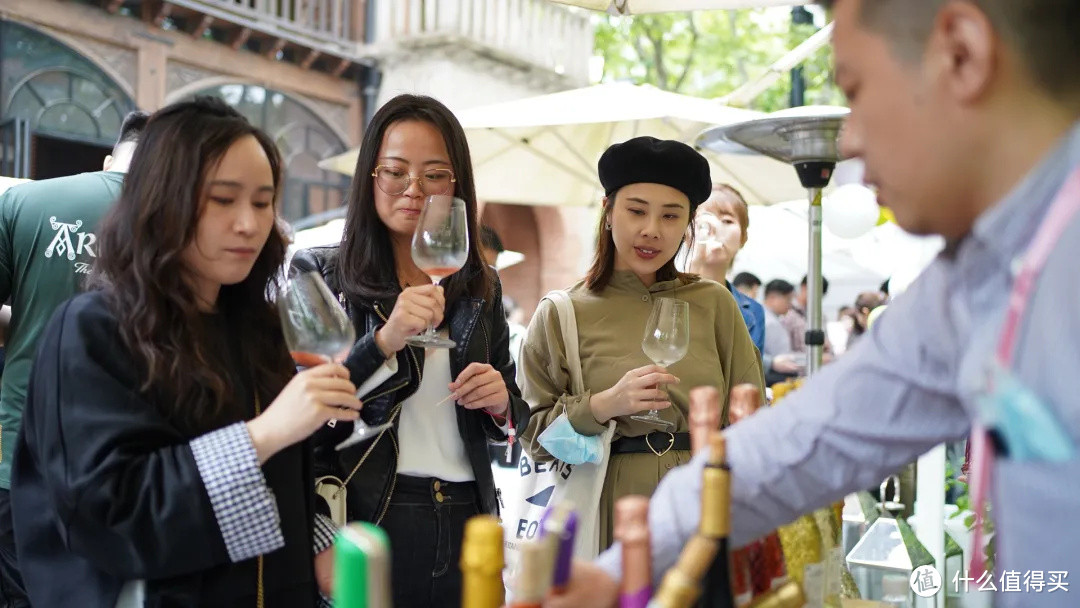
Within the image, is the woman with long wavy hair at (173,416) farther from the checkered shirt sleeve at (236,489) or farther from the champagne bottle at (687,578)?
the champagne bottle at (687,578)

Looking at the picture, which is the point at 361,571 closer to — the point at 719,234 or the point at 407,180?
the point at 407,180

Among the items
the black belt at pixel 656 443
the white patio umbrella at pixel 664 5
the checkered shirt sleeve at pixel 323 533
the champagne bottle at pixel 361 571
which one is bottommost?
the checkered shirt sleeve at pixel 323 533

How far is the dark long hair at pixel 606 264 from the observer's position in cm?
303

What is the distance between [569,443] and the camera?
2.70 m

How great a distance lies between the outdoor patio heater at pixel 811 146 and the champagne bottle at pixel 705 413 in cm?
196

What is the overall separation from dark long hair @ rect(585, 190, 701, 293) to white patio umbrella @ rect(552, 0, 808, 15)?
67 centimetres

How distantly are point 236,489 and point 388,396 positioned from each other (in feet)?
2.22

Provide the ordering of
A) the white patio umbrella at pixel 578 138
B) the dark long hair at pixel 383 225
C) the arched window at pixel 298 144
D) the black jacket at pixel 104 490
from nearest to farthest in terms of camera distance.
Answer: the black jacket at pixel 104 490 → the dark long hair at pixel 383 225 → the white patio umbrella at pixel 578 138 → the arched window at pixel 298 144

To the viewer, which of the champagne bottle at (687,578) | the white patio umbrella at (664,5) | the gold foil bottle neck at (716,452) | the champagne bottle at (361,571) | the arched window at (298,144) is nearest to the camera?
the champagne bottle at (361,571)

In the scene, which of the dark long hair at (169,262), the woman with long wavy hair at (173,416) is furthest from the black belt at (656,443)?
the dark long hair at (169,262)

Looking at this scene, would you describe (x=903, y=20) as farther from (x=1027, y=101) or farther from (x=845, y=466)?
(x=845, y=466)

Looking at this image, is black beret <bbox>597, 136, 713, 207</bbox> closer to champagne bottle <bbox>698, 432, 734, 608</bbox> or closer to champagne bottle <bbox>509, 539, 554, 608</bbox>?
champagne bottle <bbox>698, 432, 734, 608</bbox>

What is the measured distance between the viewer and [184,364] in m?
1.65

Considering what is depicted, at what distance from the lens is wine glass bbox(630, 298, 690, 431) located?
2.66 metres
